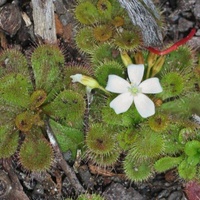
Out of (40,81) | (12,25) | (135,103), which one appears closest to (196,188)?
(135,103)

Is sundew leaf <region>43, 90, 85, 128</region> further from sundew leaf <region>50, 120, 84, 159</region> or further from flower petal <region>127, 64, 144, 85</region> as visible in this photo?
flower petal <region>127, 64, 144, 85</region>

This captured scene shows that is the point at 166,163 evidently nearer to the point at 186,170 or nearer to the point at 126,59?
the point at 186,170

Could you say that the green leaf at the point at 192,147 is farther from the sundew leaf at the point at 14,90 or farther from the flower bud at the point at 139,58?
the sundew leaf at the point at 14,90

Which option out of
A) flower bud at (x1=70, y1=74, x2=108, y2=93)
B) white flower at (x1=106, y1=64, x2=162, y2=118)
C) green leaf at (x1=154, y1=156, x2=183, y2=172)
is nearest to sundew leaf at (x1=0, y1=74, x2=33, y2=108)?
flower bud at (x1=70, y1=74, x2=108, y2=93)

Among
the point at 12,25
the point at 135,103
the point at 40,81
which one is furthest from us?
the point at 12,25

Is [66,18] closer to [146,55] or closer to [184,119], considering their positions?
[146,55]

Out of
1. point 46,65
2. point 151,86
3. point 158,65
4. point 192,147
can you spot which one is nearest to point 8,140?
point 46,65

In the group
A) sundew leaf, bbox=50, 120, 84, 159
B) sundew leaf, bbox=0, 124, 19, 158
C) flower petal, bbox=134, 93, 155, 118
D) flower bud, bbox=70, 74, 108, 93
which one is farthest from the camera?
sundew leaf, bbox=50, 120, 84, 159
